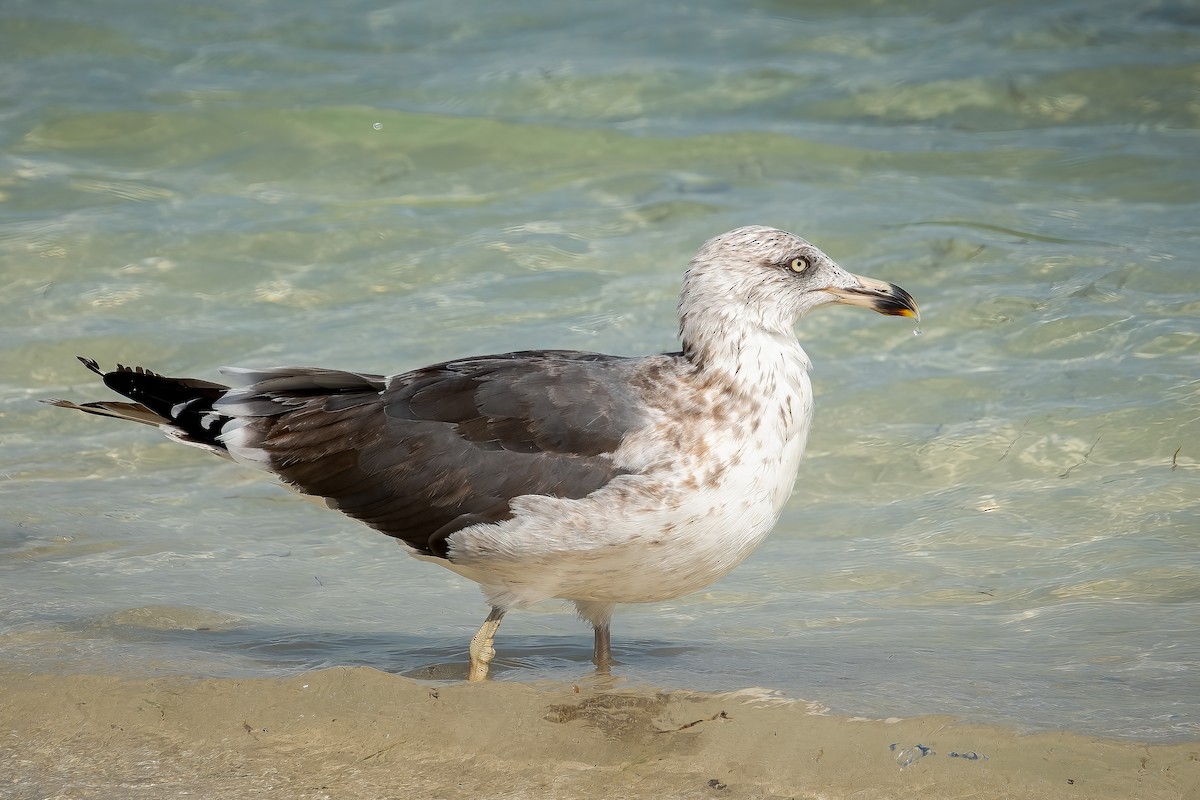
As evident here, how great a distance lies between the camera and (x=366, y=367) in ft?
27.1

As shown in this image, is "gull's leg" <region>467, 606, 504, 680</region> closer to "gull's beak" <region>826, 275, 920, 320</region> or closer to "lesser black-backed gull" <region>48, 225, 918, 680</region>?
"lesser black-backed gull" <region>48, 225, 918, 680</region>

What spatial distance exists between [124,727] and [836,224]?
6713 millimetres

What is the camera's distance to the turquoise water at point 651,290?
564 cm

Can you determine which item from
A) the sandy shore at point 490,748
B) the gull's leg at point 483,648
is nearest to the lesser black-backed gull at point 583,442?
the gull's leg at point 483,648

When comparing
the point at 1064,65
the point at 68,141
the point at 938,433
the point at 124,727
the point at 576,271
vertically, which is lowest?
the point at 124,727

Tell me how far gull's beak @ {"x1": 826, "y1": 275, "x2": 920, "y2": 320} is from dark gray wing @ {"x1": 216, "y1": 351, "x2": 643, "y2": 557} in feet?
2.71

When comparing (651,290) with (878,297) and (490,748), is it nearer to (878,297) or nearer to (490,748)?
(878,297)

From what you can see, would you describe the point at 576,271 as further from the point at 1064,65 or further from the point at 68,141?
the point at 1064,65

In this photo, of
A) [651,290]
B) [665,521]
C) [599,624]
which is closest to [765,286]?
[665,521]

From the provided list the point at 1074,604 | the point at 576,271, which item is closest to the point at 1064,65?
the point at 576,271

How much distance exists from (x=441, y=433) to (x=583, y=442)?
0.59m

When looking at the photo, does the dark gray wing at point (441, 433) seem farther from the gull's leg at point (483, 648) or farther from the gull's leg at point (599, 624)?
the gull's leg at point (599, 624)

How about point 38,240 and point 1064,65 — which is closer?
point 38,240

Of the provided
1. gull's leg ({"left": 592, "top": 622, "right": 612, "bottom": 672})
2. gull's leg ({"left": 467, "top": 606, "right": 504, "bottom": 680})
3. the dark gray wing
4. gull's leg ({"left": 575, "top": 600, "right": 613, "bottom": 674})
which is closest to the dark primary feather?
the dark gray wing
